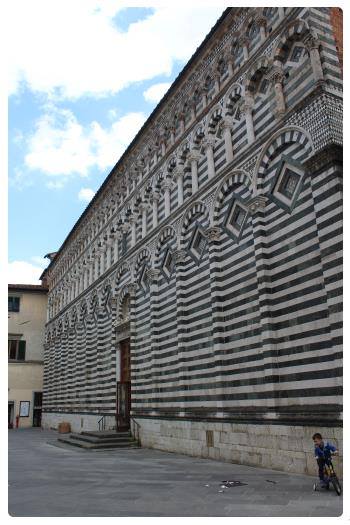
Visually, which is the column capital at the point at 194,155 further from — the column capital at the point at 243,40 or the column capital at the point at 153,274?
the column capital at the point at 153,274

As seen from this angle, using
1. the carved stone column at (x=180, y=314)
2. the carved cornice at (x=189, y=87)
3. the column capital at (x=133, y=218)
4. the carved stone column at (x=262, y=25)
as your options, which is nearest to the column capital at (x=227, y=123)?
the carved cornice at (x=189, y=87)

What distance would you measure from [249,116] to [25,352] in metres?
30.0

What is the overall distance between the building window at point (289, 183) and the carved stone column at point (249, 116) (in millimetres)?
1888

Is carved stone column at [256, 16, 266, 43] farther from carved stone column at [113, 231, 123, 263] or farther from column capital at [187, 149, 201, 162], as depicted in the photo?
carved stone column at [113, 231, 123, 263]

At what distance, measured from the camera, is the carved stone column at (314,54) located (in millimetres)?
10648

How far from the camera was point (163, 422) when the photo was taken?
1584 cm

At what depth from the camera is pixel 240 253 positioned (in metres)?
12.6

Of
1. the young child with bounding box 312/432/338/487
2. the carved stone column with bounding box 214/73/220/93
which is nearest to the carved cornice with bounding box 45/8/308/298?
the carved stone column with bounding box 214/73/220/93

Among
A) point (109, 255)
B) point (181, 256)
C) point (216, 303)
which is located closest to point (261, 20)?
point (181, 256)

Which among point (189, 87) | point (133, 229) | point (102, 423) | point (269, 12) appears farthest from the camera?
point (102, 423)

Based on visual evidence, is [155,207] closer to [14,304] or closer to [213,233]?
[213,233]

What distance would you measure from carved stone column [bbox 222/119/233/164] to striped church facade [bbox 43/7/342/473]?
0.06m

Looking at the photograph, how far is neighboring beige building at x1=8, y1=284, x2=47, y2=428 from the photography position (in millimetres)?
35875
